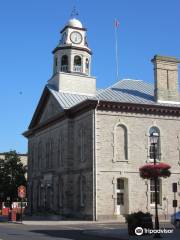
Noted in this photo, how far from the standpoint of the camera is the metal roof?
4306 centimetres

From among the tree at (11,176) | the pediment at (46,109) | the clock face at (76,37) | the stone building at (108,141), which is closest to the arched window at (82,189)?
the stone building at (108,141)

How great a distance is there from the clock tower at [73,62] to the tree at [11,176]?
2228 centimetres

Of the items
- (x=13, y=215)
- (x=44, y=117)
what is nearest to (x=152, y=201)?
(x=13, y=215)

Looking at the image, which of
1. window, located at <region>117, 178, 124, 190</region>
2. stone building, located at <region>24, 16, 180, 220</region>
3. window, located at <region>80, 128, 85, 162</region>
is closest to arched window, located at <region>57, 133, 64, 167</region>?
stone building, located at <region>24, 16, 180, 220</region>

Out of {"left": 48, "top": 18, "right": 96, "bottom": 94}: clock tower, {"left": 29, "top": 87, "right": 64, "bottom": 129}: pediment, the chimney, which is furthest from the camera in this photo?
{"left": 48, "top": 18, "right": 96, "bottom": 94}: clock tower

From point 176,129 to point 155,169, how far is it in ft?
66.1

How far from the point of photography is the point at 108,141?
41.4m

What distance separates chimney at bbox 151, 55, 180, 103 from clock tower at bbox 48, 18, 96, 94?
9225 millimetres

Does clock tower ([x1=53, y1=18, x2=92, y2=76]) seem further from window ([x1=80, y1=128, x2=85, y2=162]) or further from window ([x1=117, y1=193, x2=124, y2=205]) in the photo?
window ([x1=117, y1=193, x2=124, y2=205])

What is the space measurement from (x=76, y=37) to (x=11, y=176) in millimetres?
27636

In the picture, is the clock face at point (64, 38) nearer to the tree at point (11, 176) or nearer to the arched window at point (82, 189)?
the arched window at point (82, 189)

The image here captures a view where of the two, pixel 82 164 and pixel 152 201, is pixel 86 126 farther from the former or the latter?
pixel 152 201

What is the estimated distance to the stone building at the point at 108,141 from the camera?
4097 cm

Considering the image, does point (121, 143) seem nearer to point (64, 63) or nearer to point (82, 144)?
point (82, 144)
